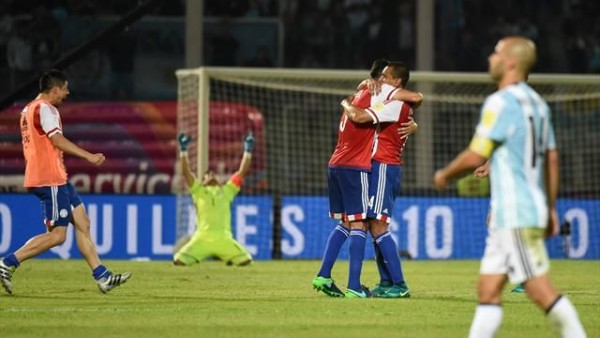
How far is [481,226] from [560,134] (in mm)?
3806

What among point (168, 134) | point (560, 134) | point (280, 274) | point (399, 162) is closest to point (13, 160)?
point (168, 134)

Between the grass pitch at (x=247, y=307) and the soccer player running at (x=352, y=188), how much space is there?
295mm

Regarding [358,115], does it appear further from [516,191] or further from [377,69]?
[516,191]

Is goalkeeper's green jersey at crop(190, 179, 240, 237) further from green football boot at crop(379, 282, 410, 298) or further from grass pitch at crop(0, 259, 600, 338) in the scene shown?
green football boot at crop(379, 282, 410, 298)

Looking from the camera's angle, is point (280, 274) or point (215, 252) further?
point (215, 252)

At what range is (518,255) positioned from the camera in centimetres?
732

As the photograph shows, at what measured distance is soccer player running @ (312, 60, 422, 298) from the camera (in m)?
11.9

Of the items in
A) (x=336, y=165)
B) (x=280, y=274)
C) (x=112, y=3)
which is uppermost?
(x=112, y=3)

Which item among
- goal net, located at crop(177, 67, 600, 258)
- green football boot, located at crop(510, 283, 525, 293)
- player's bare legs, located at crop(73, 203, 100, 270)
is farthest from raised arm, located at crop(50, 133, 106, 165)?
goal net, located at crop(177, 67, 600, 258)

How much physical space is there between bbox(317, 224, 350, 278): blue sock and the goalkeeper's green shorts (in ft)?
18.1

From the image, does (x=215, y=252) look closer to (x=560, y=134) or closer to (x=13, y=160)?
(x=13, y=160)

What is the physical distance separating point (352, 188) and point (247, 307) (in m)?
1.65

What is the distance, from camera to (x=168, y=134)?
22547mm

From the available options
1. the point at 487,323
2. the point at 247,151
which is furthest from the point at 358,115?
the point at 247,151
